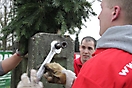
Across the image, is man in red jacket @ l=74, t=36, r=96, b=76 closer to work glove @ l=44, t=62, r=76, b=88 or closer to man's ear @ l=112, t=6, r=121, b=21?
work glove @ l=44, t=62, r=76, b=88

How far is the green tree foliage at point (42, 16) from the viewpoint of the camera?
2.12 metres

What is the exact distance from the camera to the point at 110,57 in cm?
107

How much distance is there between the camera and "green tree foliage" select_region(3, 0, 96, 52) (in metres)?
2.12

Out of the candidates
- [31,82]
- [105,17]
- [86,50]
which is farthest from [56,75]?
[86,50]

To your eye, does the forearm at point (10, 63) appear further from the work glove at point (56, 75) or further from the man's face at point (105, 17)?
the man's face at point (105, 17)

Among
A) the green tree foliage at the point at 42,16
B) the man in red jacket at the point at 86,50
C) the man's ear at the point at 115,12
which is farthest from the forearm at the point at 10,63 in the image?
the man's ear at the point at 115,12

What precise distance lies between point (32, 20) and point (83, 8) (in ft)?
1.90

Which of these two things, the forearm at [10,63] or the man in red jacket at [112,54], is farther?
the forearm at [10,63]

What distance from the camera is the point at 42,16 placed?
7.07 ft

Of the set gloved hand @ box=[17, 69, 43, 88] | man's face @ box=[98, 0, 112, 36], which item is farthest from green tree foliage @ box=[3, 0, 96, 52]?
man's face @ box=[98, 0, 112, 36]

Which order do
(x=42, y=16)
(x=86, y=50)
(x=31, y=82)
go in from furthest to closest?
1. (x=86, y=50)
2. (x=42, y=16)
3. (x=31, y=82)

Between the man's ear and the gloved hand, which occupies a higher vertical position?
the man's ear

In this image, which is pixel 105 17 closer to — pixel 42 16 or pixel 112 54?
pixel 112 54

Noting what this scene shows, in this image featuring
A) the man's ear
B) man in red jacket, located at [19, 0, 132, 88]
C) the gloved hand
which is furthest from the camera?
the gloved hand
